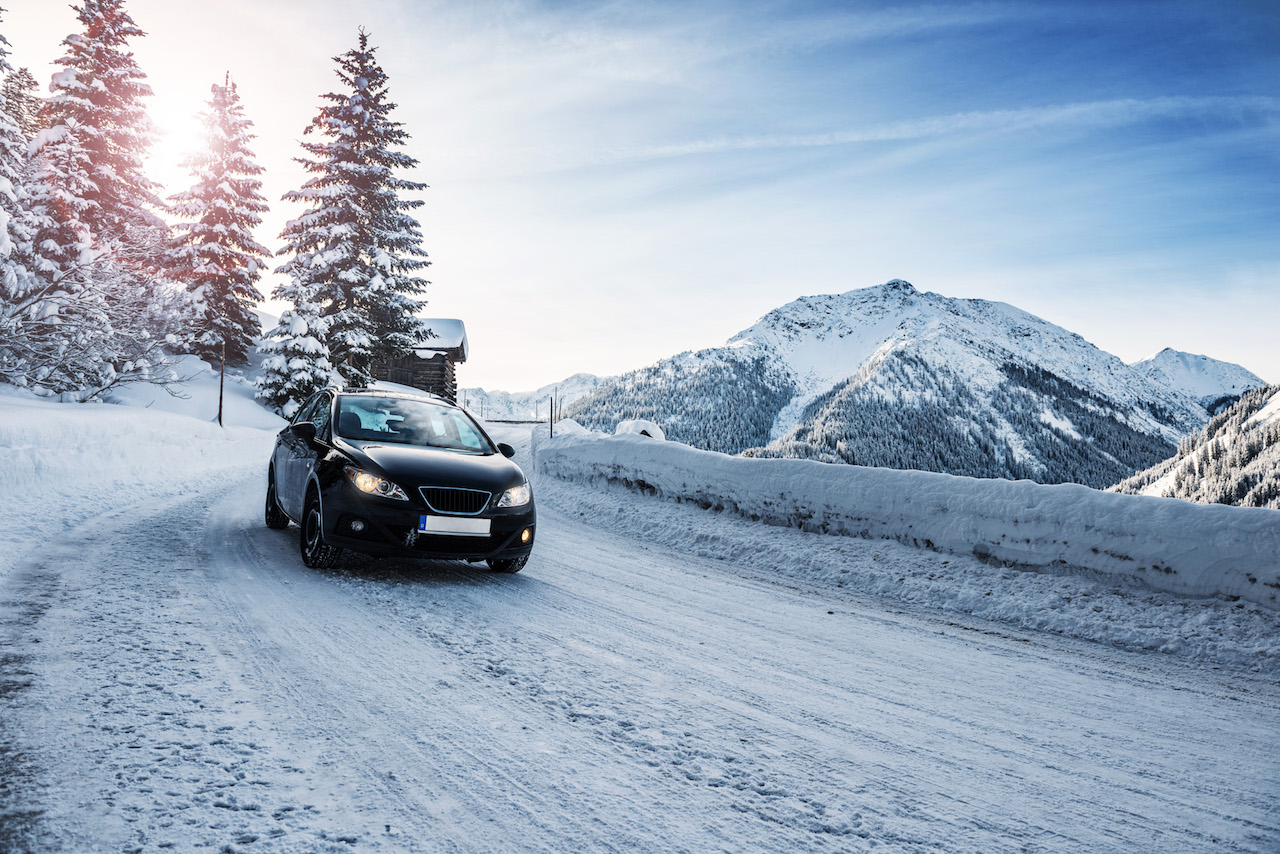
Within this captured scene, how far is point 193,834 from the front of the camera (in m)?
2.10

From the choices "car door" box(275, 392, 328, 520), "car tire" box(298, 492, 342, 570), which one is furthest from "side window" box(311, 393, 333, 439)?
"car tire" box(298, 492, 342, 570)

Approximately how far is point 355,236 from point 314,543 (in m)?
25.4

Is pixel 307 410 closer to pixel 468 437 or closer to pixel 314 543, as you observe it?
pixel 468 437

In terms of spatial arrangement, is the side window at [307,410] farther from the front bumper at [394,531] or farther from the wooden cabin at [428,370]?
the wooden cabin at [428,370]

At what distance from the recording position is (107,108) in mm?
30266

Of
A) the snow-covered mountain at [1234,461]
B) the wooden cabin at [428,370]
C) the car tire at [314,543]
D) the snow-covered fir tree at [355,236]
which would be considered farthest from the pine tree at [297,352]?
the snow-covered mountain at [1234,461]

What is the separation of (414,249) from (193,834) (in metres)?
30.0

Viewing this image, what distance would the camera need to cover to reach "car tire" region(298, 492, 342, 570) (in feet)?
→ 19.5

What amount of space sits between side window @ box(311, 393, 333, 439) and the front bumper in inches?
45.7

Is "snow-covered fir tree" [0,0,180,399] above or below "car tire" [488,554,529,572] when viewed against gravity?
above

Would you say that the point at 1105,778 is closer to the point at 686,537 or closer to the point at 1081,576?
the point at 1081,576

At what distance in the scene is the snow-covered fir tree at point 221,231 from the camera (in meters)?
33.8

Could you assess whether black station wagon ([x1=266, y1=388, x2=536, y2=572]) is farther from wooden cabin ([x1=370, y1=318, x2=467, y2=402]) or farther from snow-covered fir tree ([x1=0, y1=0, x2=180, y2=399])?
wooden cabin ([x1=370, y1=318, x2=467, y2=402])

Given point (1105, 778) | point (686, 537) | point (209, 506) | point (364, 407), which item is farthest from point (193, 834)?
point (209, 506)
